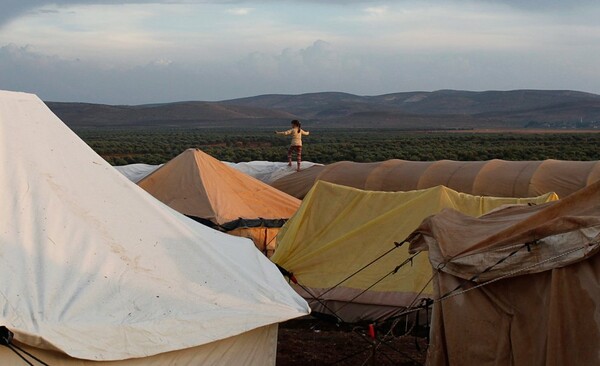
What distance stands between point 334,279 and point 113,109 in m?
172

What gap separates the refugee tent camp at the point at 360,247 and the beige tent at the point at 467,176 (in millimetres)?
5925

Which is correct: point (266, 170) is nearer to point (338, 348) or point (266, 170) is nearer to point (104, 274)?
point (338, 348)

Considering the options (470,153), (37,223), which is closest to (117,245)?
(37,223)

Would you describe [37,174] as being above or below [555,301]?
above

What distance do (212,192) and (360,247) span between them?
441 centimetres

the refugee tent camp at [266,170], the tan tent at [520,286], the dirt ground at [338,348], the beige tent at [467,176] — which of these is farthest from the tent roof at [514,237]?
the refugee tent camp at [266,170]

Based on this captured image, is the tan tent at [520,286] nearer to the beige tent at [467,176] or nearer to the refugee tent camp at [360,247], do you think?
the refugee tent camp at [360,247]

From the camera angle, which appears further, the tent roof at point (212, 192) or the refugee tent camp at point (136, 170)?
the refugee tent camp at point (136, 170)

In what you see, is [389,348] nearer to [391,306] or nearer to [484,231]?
[391,306]

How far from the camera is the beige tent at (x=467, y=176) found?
53.6 feet

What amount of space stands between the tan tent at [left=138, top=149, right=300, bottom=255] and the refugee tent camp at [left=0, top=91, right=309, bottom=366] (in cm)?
658

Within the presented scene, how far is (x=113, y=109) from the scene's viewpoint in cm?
17812

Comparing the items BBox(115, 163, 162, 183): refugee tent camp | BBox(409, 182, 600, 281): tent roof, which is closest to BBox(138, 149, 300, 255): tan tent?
BBox(115, 163, 162, 183): refugee tent camp

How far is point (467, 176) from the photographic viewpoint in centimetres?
1741
